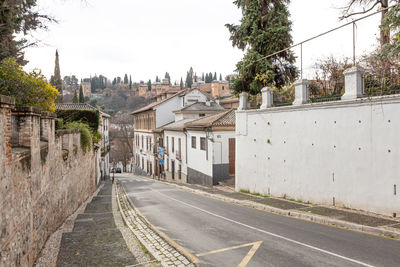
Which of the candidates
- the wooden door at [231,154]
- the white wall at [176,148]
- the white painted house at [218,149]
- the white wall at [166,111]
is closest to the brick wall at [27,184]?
the white painted house at [218,149]

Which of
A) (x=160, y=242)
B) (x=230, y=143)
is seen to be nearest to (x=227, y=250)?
(x=160, y=242)

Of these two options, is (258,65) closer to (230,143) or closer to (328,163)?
(230,143)

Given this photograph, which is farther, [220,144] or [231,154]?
[231,154]

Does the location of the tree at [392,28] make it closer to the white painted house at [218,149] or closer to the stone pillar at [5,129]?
the stone pillar at [5,129]

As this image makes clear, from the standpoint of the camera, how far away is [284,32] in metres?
21.3

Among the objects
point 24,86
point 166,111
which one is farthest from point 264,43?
point 166,111

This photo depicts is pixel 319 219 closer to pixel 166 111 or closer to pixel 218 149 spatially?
pixel 218 149

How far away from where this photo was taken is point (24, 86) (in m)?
10.2

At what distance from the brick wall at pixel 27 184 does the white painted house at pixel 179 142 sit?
64.1ft

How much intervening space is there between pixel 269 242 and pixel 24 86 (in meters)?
9.55

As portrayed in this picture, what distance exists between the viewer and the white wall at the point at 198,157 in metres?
23.3

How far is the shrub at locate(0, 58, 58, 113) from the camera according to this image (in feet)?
31.6

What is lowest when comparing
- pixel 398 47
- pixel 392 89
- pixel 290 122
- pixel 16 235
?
pixel 16 235

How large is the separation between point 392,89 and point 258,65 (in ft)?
40.4
